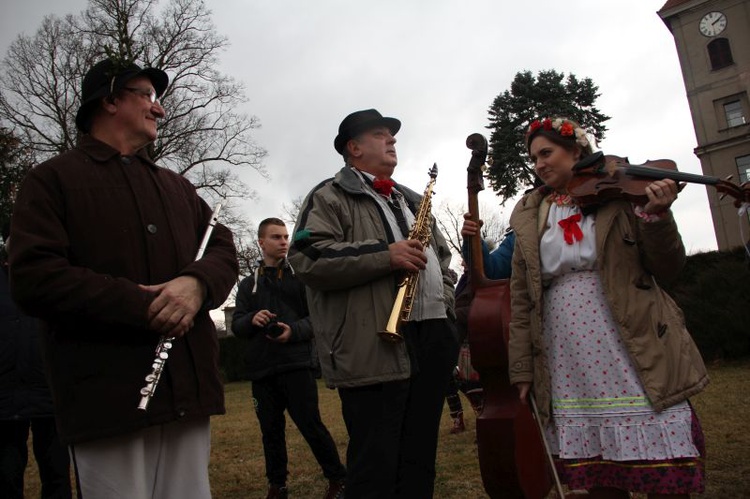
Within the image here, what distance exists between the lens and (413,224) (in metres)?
3.71

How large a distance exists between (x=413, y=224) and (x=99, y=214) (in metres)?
1.91

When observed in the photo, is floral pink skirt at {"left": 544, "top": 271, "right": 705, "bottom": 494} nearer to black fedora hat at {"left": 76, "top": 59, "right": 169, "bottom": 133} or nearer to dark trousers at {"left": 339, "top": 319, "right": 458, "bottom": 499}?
dark trousers at {"left": 339, "top": 319, "right": 458, "bottom": 499}

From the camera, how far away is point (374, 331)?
10.3ft

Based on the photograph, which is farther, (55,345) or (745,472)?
(745,472)

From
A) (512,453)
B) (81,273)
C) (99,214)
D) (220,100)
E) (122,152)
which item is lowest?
(512,453)

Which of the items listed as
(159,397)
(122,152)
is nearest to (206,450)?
(159,397)

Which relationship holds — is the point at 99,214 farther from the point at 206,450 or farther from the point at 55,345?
the point at 206,450

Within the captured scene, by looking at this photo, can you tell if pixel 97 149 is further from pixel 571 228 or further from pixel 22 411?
pixel 22 411

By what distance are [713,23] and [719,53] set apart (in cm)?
202

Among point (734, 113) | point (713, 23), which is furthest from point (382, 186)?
point (713, 23)

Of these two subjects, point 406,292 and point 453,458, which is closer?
point 406,292

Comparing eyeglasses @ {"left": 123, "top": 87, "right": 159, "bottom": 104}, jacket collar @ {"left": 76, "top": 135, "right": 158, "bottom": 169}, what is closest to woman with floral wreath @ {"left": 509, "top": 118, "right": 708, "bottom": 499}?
eyeglasses @ {"left": 123, "top": 87, "right": 159, "bottom": 104}

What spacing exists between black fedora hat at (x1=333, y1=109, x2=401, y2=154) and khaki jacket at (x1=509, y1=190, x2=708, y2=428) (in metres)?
1.17

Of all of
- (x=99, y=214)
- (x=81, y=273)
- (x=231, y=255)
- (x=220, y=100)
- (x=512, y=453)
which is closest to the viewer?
(x=81, y=273)
